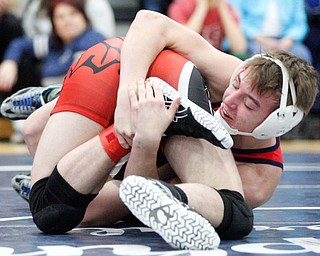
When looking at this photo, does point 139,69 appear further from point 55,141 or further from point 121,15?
point 121,15

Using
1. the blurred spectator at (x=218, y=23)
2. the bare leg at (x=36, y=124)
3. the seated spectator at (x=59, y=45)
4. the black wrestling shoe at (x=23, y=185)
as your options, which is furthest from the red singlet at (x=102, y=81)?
the blurred spectator at (x=218, y=23)

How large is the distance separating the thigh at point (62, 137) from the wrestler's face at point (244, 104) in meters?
0.40

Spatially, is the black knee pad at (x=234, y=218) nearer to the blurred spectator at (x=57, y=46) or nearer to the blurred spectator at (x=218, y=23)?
the blurred spectator at (x=57, y=46)

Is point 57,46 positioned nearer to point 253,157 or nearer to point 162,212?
point 253,157

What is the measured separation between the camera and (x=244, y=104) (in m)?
2.76

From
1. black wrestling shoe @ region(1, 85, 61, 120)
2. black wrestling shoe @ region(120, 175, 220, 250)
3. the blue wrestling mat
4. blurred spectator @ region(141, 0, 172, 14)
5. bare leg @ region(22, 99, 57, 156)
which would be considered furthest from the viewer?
blurred spectator @ region(141, 0, 172, 14)

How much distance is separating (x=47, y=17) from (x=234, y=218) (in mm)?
4398

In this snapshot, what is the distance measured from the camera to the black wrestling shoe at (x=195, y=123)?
264 centimetres

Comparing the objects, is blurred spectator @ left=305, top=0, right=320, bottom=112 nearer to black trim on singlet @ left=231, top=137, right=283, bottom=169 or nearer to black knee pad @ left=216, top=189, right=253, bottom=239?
black trim on singlet @ left=231, top=137, right=283, bottom=169

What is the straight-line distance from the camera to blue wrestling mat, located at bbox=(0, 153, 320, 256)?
97.3 inches

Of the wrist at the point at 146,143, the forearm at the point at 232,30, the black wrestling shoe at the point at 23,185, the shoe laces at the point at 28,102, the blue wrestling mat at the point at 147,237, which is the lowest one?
the blue wrestling mat at the point at 147,237

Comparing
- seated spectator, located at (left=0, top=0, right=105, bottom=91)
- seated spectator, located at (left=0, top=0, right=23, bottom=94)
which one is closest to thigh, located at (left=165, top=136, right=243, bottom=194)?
seated spectator, located at (left=0, top=0, right=105, bottom=91)

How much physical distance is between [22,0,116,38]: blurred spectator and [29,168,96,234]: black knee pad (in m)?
3.63

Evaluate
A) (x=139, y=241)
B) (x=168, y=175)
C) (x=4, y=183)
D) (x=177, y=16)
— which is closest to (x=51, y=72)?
(x=177, y=16)
